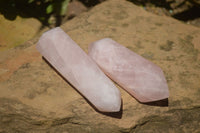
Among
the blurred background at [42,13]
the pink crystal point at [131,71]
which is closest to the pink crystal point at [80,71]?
the pink crystal point at [131,71]

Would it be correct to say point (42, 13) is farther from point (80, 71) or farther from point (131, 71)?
point (131, 71)

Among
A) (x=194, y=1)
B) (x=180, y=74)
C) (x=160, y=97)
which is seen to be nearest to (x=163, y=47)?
(x=180, y=74)

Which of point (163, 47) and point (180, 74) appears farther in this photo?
point (163, 47)

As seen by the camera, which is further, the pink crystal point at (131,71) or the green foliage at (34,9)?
the green foliage at (34,9)

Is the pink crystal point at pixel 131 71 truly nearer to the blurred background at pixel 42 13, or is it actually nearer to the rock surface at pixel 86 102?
the rock surface at pixel 86 102

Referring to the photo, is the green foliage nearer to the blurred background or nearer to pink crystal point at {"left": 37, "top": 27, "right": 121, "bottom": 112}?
the blurred background

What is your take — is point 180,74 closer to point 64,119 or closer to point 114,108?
point 114,108
